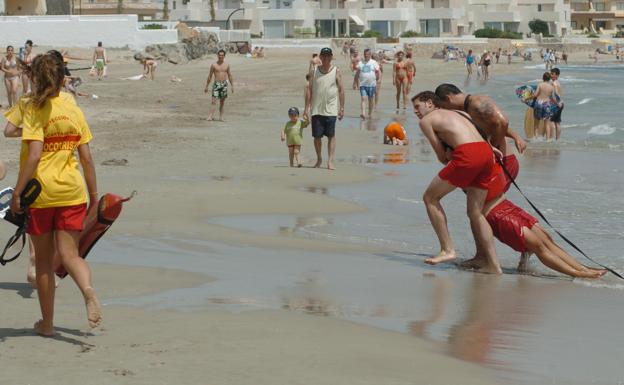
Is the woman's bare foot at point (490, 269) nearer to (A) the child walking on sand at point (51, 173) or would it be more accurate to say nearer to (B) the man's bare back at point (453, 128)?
(B) the man's bare back at point (453, 128)

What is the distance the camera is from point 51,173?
5.16 m

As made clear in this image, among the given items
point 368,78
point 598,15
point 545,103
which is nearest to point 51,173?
point 545,103

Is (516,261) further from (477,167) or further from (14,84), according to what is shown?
(14,84)

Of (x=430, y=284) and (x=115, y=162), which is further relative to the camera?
(x=115, y=162)

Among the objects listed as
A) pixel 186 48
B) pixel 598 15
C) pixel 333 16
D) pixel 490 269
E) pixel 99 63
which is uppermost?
pixel 598 15

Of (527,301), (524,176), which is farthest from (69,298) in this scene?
(524,176)

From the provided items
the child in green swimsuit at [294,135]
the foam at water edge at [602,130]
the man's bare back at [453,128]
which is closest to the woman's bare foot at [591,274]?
the man's bare back at [453,128]

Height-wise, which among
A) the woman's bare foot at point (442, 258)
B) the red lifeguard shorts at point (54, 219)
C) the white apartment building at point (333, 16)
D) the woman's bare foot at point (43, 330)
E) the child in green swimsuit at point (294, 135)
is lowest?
the woman's bare foot at point (442, 258)

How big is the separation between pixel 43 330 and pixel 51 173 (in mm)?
775

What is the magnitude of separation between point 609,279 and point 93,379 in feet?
14.3

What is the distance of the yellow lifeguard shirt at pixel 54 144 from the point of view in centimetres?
514

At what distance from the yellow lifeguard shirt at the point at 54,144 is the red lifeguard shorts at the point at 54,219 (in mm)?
31

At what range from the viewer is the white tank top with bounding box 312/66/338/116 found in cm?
1325

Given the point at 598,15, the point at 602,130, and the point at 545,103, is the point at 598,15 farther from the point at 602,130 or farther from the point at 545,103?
the point at 545,103
